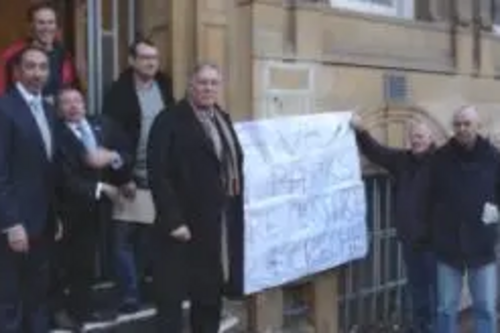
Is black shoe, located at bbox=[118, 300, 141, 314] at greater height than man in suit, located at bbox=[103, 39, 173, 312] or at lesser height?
lesser

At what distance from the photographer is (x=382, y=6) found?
30.0 feet

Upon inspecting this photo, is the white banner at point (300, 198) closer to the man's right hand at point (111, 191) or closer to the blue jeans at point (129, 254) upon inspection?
the blue jeans at point (129, 254)

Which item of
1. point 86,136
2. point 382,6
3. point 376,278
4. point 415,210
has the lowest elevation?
point 376,278

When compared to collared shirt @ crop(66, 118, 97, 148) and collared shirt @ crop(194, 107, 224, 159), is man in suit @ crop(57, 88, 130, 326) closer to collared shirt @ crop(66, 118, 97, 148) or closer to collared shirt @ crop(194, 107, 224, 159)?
collared shirt @ crop(66, 118, 97, 148)

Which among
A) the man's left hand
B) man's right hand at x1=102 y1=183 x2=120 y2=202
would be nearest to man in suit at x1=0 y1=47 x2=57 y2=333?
man's right hand at x1=102 y1=183 x2=120 y2=202

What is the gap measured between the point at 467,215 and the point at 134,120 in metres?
2.31

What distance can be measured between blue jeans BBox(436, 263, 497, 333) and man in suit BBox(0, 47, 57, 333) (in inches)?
109

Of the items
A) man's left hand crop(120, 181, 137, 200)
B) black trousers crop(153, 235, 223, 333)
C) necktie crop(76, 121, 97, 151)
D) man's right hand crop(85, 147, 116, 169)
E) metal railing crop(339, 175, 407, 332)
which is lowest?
metal railing crop(339, 175, 407, 332)

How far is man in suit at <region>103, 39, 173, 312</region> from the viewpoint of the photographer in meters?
5.85

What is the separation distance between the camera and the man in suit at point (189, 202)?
5.16 metres

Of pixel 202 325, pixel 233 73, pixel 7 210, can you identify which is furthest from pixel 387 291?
pixel 7 210

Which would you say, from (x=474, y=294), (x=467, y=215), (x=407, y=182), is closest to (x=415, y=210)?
(x=407, y=182)

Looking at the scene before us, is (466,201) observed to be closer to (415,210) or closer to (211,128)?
(415,210)

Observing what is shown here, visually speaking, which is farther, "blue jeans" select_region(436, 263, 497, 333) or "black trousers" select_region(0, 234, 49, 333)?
"blue jeans" select_region(436, 263, 497, 333)
